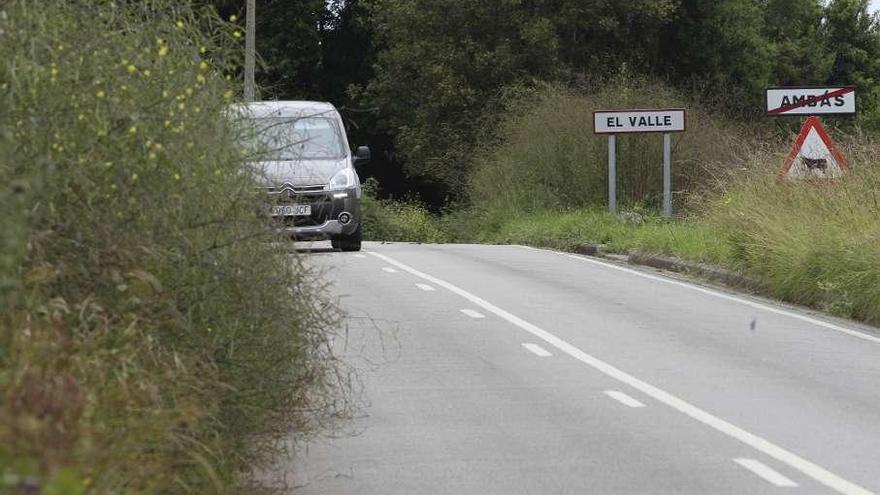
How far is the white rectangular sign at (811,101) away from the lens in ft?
66.1

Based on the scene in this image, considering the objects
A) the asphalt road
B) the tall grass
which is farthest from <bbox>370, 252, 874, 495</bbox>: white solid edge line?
the tall grass

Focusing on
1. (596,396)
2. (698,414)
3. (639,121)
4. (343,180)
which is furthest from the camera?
(639,121)

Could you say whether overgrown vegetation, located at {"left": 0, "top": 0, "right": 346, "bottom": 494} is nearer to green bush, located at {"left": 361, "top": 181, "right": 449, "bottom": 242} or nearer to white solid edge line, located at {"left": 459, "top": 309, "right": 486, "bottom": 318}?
white solid edge line, located at {"left": 459, "top": 309, "right": 486, "bottom": 318}

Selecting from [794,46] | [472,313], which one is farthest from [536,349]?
[794,46]

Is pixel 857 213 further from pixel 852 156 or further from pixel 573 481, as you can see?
pixel 573 481

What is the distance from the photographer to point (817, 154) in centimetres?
1930

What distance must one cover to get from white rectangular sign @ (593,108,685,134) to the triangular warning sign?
755 cm

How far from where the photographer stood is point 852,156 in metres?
19.4

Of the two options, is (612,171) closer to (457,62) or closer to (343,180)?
(343,180)

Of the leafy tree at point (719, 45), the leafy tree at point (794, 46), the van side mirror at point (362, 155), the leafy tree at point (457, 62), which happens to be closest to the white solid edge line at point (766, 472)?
the van side mirror at point (362, 155)

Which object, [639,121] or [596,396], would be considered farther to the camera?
[639,121]

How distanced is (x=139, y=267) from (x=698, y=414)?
459cm

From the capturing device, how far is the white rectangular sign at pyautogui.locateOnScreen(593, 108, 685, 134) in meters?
27.0

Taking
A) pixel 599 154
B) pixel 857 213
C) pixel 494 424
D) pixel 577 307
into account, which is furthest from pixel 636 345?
pixel 599 154
